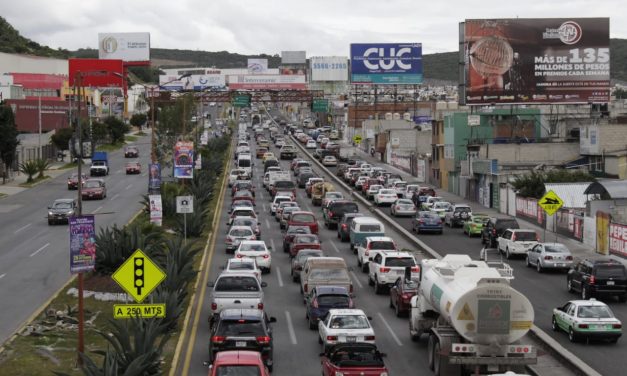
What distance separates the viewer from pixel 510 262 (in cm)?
4500

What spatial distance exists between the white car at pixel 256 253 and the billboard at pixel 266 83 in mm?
113104

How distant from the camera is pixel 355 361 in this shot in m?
20.7

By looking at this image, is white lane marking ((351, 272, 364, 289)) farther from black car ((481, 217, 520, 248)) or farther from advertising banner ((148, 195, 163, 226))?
black car ((481, 217, 520, 248))

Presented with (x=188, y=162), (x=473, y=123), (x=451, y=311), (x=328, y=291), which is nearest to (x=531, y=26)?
(x=473, y=123)

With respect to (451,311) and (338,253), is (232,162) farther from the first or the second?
(451,311)

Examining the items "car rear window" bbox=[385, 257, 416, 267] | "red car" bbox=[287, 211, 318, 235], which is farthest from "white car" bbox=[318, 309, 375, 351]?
"red car" bbox=[287, 211, 318, 235]

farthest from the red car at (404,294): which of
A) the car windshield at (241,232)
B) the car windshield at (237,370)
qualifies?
the car windshield at (241,232)

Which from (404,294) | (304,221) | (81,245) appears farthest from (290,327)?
(304,221)

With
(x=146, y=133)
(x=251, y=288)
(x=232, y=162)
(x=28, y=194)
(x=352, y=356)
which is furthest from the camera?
(x=146, y=133)

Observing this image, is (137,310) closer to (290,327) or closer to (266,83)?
(290,327)

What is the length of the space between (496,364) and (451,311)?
1.50 m

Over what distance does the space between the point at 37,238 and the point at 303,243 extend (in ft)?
53.3

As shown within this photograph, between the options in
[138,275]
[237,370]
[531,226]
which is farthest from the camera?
[531,226]

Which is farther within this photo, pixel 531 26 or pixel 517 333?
pixel 531 26
